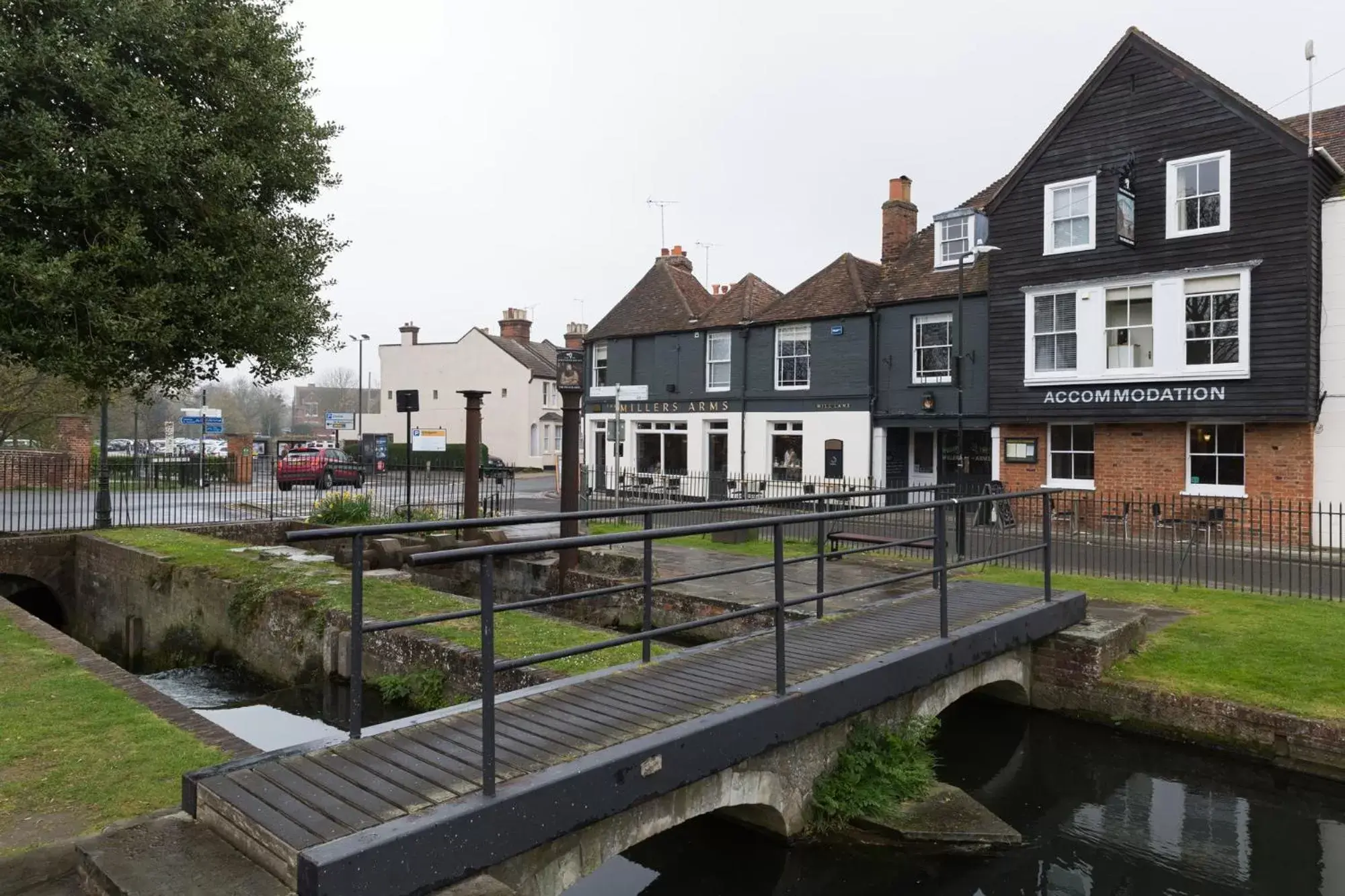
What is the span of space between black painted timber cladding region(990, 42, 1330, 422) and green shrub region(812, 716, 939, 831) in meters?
14.0

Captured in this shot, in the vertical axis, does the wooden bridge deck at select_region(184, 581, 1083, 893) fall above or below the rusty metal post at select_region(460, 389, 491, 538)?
below

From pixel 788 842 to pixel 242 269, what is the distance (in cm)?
957

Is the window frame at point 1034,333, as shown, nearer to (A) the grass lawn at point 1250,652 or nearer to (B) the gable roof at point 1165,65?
(B) the gable roof at point 1165,65

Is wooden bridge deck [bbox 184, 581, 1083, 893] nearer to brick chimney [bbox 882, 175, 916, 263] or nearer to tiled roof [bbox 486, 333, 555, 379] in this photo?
brick chimney [bbox 882, 175, 916, 263]

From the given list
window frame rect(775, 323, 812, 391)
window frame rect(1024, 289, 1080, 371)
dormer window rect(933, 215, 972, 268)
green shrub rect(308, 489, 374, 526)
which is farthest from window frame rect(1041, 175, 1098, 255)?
green shrub rect(308, 489, 374, 526)

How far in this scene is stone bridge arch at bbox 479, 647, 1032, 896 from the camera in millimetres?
3715

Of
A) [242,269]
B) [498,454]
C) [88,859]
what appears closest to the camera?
[88,859]

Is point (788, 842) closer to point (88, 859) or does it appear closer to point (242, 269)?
point (88, 859)

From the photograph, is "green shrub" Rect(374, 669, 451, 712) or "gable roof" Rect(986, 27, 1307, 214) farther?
"gable roof" Rect(986, 27, 1307, 214)

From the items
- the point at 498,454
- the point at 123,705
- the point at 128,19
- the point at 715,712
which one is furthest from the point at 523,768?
the point at 498,454

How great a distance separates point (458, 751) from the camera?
3.93 metres

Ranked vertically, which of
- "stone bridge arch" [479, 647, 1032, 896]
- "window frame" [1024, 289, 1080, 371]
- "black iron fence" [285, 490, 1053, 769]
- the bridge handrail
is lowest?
"stone bridge arch" [479, 647, 1032, 896]

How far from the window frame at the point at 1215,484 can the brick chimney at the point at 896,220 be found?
9.99 meters

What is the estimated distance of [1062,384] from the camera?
18422mm
